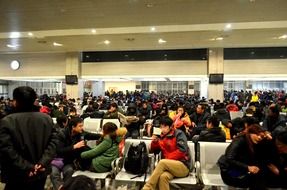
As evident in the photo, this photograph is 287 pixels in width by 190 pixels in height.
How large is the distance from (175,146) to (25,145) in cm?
224

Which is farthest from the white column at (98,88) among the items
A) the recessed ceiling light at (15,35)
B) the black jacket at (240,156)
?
the black jacket at (240,156)

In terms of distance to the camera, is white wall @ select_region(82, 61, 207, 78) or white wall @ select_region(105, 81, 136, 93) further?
white wall @ select_region(105, 81, 136, 93)

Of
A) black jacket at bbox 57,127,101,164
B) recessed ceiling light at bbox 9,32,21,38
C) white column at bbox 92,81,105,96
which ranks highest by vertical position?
recessed ceiling light at bbox 9,32,21,38

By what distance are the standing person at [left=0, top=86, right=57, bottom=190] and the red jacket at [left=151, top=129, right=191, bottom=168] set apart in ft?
6.43

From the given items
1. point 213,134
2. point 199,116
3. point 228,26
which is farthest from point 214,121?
point 228,26

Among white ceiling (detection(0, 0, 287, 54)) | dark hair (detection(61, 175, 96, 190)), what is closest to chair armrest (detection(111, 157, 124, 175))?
dark hair (detection(61, 175, 96, 190))

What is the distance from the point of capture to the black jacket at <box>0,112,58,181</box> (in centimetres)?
228

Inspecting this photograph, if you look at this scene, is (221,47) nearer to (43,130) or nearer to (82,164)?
(82,164)

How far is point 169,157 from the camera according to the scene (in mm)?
3980

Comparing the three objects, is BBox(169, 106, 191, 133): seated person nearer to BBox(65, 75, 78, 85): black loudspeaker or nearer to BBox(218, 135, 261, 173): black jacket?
BBox(218, 135, 261, 173): black jacket

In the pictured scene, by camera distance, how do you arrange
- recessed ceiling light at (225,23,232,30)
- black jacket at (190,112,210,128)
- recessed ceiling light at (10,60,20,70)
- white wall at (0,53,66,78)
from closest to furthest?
black jacket at (190,112,210,128)
recessed ceiling light at (225,23,232,30)
white wall at (0,53,66,78)
recessed ceiling light at (10,60,20,70)

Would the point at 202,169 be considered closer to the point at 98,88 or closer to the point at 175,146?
the point at 175,146

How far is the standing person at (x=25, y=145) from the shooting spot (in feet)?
7.51

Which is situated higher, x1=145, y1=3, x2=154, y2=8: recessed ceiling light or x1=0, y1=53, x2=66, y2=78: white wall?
x1=145, y1=3, x2=154, y2=8: recessed ceiling light
